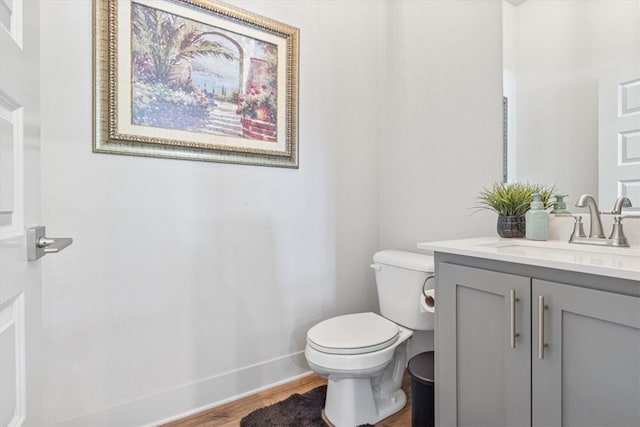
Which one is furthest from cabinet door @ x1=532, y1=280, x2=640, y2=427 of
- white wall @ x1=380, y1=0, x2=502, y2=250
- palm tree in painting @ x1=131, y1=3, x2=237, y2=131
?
palm tree in painting @ x1=131, y1=3, x2=237, y2=131

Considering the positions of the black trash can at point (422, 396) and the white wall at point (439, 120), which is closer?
the black trash can at point (422, 396)

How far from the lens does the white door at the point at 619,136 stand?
1148 millimetres

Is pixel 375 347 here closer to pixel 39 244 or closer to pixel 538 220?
pixel 538 220

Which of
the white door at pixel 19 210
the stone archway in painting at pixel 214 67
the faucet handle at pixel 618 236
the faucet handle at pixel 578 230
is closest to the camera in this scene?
the white door at pixel 19 210

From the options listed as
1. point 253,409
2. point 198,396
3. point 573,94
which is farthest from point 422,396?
point 573,94

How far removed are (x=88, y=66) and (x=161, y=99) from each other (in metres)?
0.28

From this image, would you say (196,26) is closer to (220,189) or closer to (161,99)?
(161,99)

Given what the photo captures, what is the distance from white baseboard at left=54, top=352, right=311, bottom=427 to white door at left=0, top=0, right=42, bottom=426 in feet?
2.75

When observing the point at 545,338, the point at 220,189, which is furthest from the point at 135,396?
the point at 545,338

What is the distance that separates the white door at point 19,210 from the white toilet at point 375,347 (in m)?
0.98

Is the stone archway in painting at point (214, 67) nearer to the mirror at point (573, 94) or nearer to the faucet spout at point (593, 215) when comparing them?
the mirror at point (573, 94)

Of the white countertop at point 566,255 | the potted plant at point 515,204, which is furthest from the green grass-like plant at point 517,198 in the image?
the white countertop at point 566,255

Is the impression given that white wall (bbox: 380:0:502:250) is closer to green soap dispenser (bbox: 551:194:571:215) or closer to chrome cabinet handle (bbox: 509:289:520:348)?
green soap dispenser (bbox: 551:194:571:215)

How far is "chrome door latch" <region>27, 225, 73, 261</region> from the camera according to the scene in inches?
26.0
